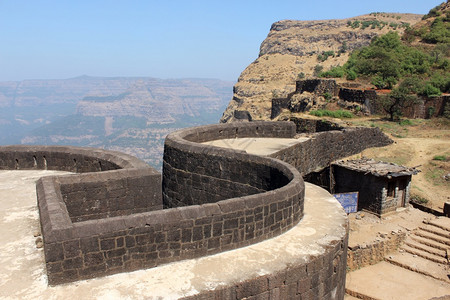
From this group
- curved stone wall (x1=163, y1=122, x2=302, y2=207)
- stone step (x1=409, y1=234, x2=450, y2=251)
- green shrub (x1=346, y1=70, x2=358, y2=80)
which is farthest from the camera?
green shrub (x1=346, y1=70, x2=358, y2=80)

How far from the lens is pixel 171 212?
217 inches

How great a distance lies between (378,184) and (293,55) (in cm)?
5361

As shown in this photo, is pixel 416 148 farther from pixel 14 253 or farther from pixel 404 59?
pixel 14 253

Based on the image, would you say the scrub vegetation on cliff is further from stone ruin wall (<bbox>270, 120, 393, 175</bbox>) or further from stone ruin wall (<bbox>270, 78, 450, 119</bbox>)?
stone ruin wall (<bbox>270, 120, 393, 175</bbox>)

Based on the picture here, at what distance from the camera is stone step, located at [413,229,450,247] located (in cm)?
1419

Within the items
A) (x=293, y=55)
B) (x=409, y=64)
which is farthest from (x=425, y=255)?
(x=293, y=55)

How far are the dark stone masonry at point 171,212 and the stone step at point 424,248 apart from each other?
9.03 meters

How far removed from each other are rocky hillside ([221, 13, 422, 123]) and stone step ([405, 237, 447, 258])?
27506mm

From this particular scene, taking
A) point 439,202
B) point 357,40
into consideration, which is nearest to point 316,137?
point 439,202

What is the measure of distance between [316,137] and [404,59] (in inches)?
928

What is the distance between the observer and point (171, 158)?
33.9 feet

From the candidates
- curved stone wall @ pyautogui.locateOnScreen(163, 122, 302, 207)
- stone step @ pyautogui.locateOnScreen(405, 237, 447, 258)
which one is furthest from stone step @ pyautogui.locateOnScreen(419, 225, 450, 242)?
curved stone wall @ pyautogui.locateOnScreen(163, 122, 302, 207)

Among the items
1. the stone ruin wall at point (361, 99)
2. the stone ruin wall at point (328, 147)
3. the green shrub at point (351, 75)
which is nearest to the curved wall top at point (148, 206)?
the stone ruin wall at point (328, 147)

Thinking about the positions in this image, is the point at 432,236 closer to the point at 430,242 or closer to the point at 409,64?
the point at 430,242
